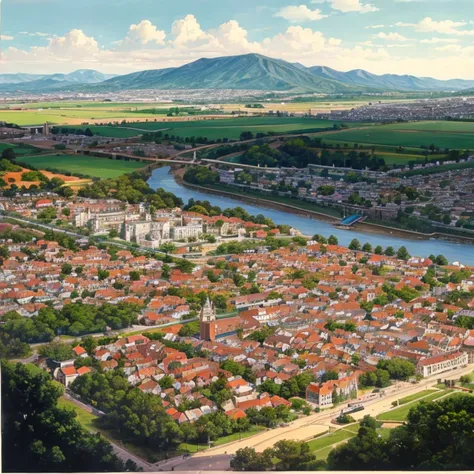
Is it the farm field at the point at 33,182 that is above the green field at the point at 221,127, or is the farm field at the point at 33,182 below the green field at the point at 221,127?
below

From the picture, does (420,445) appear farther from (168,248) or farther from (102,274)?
(168,248)

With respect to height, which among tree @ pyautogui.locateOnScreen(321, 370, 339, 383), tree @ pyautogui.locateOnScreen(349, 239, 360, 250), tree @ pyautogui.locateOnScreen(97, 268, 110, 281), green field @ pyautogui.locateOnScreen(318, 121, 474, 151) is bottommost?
tree @ pyautogui.locateOnScreen(321, 370, 339, 383)

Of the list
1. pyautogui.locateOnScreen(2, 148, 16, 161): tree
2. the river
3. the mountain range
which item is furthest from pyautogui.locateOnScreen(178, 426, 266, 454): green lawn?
pyautogui.locateOnScreen(2, 148, 16, 161): tree

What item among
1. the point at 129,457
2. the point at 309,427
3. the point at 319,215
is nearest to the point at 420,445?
the point at 309,427

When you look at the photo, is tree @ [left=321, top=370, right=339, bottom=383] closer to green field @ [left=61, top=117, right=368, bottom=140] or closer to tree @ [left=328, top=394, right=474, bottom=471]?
tree @ [left=328, top=394, right=474, bottom=471]

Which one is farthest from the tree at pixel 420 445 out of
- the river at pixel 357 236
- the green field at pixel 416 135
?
the green field at pixel 416 135

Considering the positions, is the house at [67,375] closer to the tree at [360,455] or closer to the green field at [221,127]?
the tree at [360,455]
